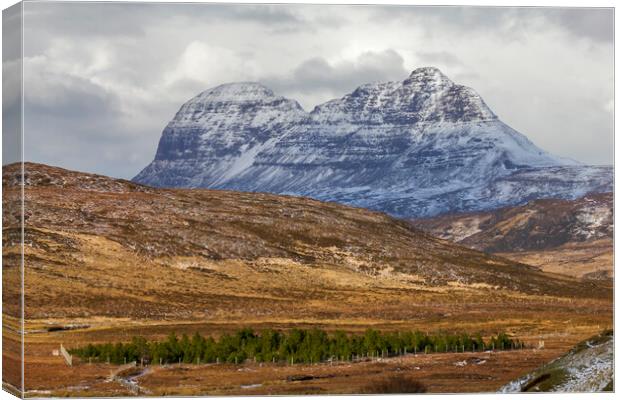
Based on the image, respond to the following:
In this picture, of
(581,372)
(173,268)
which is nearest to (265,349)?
(581,372)

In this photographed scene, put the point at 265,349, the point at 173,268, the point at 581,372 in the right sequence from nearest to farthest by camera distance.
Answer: the point at 581,372 → the point at 265,349 → the point at 173,268

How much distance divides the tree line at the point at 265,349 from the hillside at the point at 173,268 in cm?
3725

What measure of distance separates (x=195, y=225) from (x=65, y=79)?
6204cm

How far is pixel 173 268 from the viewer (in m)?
172

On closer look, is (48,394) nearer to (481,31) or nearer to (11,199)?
(11,199)

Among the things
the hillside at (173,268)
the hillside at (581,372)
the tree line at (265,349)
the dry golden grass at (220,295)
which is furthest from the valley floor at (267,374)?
the hillside at (173,268)

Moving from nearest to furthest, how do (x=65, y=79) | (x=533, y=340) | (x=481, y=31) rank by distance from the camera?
(x=481, y=31) < (x=533, y=340) < (x=65, y=79)

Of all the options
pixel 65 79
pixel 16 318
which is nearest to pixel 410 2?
pixel 16 318

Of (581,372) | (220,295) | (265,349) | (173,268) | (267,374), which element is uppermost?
(173,268)

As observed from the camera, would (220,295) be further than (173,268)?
No

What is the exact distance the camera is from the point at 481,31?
8962cm

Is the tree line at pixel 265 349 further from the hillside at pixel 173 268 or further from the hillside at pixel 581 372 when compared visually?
the hillside at pixel 173 268

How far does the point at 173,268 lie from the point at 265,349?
86.9 m

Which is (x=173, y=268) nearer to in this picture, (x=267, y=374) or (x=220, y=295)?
(x=220, y=295)
